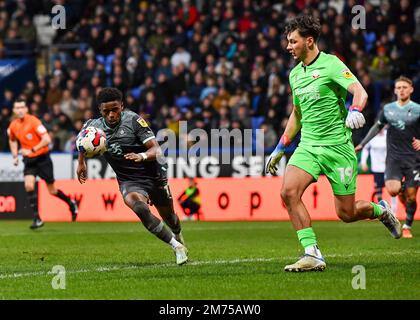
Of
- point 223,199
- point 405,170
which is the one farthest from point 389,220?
point 223,199

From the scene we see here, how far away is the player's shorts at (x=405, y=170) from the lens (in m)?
15.6

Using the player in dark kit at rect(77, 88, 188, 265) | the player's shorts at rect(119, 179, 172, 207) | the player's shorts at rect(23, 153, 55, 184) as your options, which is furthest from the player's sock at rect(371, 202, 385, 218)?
the player's shorts at rect(23, 153, 55, 184)

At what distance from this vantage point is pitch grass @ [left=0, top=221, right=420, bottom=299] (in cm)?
832

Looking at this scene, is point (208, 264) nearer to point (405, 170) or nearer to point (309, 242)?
point (309, 242)

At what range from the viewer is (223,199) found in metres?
21.4

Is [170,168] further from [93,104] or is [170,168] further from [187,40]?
[187,40]

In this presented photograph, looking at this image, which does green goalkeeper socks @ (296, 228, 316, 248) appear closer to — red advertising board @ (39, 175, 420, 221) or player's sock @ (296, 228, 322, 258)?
player's sock @ (296, 228, 322, 258)

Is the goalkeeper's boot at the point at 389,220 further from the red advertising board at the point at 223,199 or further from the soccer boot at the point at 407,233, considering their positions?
the red advertising board at the point at 223,199

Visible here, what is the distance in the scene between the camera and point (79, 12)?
96.1ft

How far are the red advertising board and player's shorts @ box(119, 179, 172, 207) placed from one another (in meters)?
8.89

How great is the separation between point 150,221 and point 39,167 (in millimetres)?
8815

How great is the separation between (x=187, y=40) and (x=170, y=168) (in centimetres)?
600

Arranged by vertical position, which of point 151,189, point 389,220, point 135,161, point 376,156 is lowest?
point 389,220

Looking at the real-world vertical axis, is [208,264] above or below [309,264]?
below
